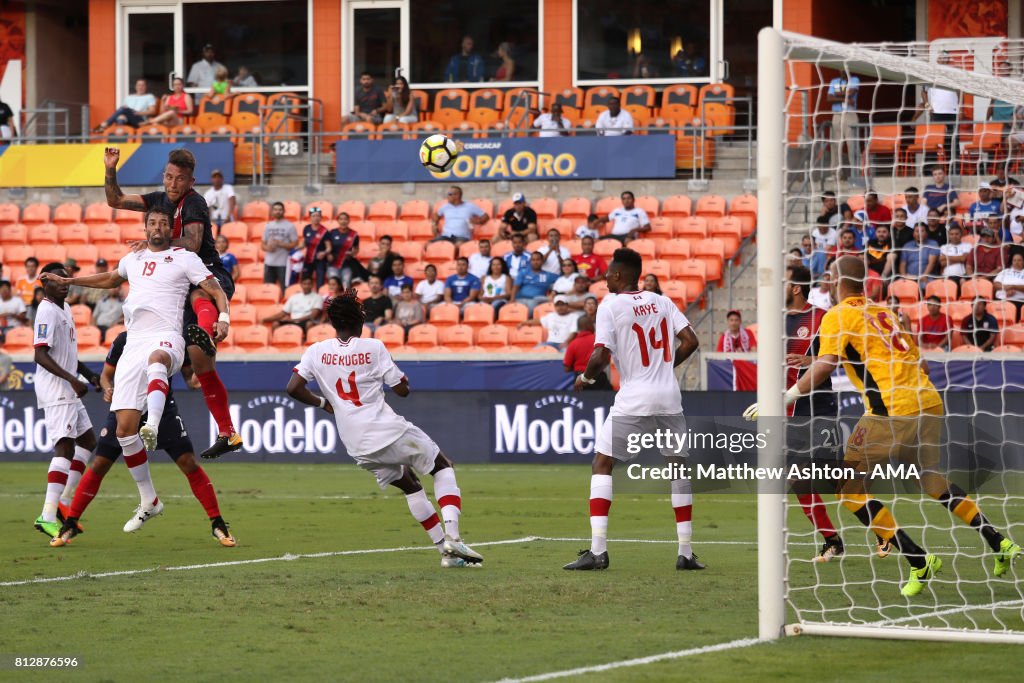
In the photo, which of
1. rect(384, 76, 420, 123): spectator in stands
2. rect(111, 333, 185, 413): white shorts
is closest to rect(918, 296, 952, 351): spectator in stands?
rect(111, 333, 185, 413): white shorts

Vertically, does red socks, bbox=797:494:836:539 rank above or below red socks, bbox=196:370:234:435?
below

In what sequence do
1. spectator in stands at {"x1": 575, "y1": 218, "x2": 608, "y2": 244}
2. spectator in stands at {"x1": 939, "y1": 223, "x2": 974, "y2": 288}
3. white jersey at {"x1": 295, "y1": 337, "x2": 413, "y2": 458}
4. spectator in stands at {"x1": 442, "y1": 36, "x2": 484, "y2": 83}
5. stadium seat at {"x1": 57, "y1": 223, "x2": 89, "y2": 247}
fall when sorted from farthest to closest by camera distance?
spectator in stands at {"x1": 442, "y1": 36, "x2": 484, "y2": 83}
stadium seat at {"x1": 57, "y1": 223, "x2": 89, "y2": 247}
spectator in stands at {"x1": 575, "y1": 218, "x2": 608, "y2": 244}
spectator in stands at {"x1": 939, "y1": 223, "x2": 974, "y2": 288}
white jersey at {"x1": 295, "y1": 337, "x2": 413, "y2": 458}

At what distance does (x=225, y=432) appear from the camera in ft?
37.7

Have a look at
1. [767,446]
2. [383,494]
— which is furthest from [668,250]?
[767,446]

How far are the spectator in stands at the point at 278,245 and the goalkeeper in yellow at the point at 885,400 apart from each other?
17074 millimetres

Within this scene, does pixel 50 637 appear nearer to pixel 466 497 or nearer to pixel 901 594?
pixel 901 594

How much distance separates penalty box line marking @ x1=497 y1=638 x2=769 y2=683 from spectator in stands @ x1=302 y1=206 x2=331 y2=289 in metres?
18.2

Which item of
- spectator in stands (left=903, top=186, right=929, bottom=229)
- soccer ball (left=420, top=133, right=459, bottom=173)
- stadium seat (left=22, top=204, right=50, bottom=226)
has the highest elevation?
soccer ball (left=420, top=133, right=459, bottom=173)

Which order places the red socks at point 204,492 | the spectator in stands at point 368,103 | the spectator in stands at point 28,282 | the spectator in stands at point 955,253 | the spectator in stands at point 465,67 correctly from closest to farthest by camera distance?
the red socks at point 204,492
the spectator in stands at point 955,253
the spectator in stands at point 28,282
the spectator in stands at point 368,103
the spectator in stands at point 465,67

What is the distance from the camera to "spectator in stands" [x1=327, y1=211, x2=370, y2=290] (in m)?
25.0

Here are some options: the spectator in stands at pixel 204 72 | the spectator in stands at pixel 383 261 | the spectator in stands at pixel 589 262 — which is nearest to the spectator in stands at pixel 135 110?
the spectator in stands at pixel 204 72

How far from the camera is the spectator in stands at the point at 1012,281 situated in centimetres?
1566

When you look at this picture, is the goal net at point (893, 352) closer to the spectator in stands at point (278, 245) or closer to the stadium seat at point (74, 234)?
the spectator in stands at point (278, 245)

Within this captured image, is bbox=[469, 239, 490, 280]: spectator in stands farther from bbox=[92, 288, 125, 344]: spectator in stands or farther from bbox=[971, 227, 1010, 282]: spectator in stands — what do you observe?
bbox=[971, 227, 1010, 282]: spectator in stands
